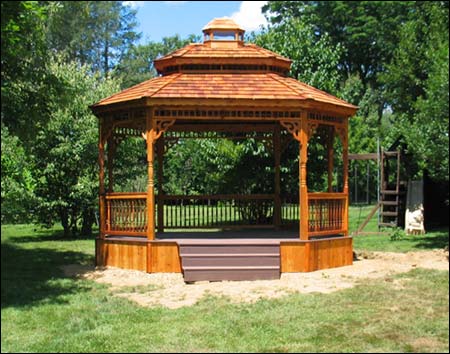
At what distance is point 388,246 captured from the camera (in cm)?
1572

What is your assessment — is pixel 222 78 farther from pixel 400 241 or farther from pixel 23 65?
pixel 400 241

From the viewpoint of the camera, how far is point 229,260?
38.0 ft

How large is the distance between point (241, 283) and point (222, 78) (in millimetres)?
4624

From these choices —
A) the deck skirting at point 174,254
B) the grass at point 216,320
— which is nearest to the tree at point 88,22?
the grass at point 216,320

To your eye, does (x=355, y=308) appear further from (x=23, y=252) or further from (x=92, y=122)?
(x=92, y=122)

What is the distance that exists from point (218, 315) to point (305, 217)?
14.4ft

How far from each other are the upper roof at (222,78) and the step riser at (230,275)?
3351 millimetres

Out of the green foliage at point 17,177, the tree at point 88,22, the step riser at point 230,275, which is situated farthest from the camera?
the green foliage at point 17,177

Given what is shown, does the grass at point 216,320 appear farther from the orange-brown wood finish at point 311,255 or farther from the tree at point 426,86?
the tree at point 426,86

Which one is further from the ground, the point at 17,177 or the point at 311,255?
the point at 17,177

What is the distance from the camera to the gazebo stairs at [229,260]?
37.1 ft

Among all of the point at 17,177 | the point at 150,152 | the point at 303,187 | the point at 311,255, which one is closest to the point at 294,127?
the point at 303,187

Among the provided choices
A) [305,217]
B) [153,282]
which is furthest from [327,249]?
[153,282]

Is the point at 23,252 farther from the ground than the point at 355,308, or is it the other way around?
the point at 23,252
